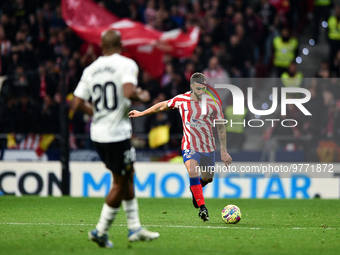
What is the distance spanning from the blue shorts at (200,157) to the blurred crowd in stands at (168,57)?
5308 mm

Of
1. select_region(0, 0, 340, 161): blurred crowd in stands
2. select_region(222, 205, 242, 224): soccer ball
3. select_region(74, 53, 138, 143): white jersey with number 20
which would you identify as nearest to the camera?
select_region(74, 53, 138, 143): white jersey with number 20

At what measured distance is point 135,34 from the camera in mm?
16578

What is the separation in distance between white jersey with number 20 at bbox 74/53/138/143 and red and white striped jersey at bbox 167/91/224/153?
2.89 meters

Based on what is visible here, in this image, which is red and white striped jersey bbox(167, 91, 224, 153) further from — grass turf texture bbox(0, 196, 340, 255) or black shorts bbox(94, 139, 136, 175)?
black shorts bbox(94, 139, 136, 175)

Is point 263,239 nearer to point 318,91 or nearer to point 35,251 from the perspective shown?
point 35,251

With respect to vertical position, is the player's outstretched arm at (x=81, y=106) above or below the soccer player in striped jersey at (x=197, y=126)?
above

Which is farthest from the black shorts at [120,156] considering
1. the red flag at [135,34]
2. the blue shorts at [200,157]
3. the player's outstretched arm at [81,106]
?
the red flag at [135,34]

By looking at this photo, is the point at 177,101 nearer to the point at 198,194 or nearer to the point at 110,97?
the point at 198,194

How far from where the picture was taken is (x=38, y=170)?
13.3 metres

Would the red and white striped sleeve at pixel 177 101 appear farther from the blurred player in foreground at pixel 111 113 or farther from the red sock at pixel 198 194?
the blurred player in foreground at pixel 111 113

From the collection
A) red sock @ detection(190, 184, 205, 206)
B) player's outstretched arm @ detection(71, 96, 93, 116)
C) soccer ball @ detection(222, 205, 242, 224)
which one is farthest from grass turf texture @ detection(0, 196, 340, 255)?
player's outstretched arm @ detection(71, 96, 93, 116)

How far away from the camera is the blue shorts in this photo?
8344 millimetres

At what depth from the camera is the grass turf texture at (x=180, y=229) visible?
560cm

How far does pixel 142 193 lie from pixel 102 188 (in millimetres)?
943
